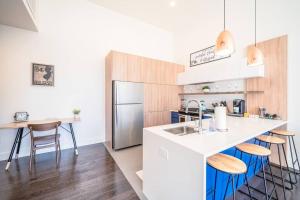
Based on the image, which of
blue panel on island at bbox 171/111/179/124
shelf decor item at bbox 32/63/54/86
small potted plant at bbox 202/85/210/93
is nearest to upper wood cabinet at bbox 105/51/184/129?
blue panel on island at bbox 171/111/179/124

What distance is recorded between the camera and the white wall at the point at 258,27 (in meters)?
2.34

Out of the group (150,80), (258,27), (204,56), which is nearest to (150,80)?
(150,80)

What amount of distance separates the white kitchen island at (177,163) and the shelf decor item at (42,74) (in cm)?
267

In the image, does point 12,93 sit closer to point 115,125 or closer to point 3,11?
point 3,11

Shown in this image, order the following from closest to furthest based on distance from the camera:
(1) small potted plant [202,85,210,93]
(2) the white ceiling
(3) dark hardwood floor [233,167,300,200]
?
(3) dark hardwood floor [233,167,300,200]
(2) the white ceiling
(1) small potted plant [202,85,210,93]

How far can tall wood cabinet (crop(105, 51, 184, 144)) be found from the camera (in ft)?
10.6

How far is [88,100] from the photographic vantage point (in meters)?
3.48

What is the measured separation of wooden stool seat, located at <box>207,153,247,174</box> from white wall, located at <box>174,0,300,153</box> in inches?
80.6

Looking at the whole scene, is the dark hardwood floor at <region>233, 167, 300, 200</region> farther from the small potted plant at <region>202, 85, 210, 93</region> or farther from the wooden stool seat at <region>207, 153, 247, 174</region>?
the small potted plant at <region>202, 85, 210, 93</region>

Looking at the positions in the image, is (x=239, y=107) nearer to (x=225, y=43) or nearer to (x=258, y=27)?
(x=258, y=27)

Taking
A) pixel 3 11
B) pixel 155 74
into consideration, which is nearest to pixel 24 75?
pixel 3 11

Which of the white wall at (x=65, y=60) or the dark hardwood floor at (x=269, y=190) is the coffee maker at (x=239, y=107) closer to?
the dark hardwood floor at (x=269, y=190)

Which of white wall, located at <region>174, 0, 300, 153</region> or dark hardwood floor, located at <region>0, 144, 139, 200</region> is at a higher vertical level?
white wall, located at <region>174, 0, 300, 153</region>

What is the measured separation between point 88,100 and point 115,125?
1048 mm
